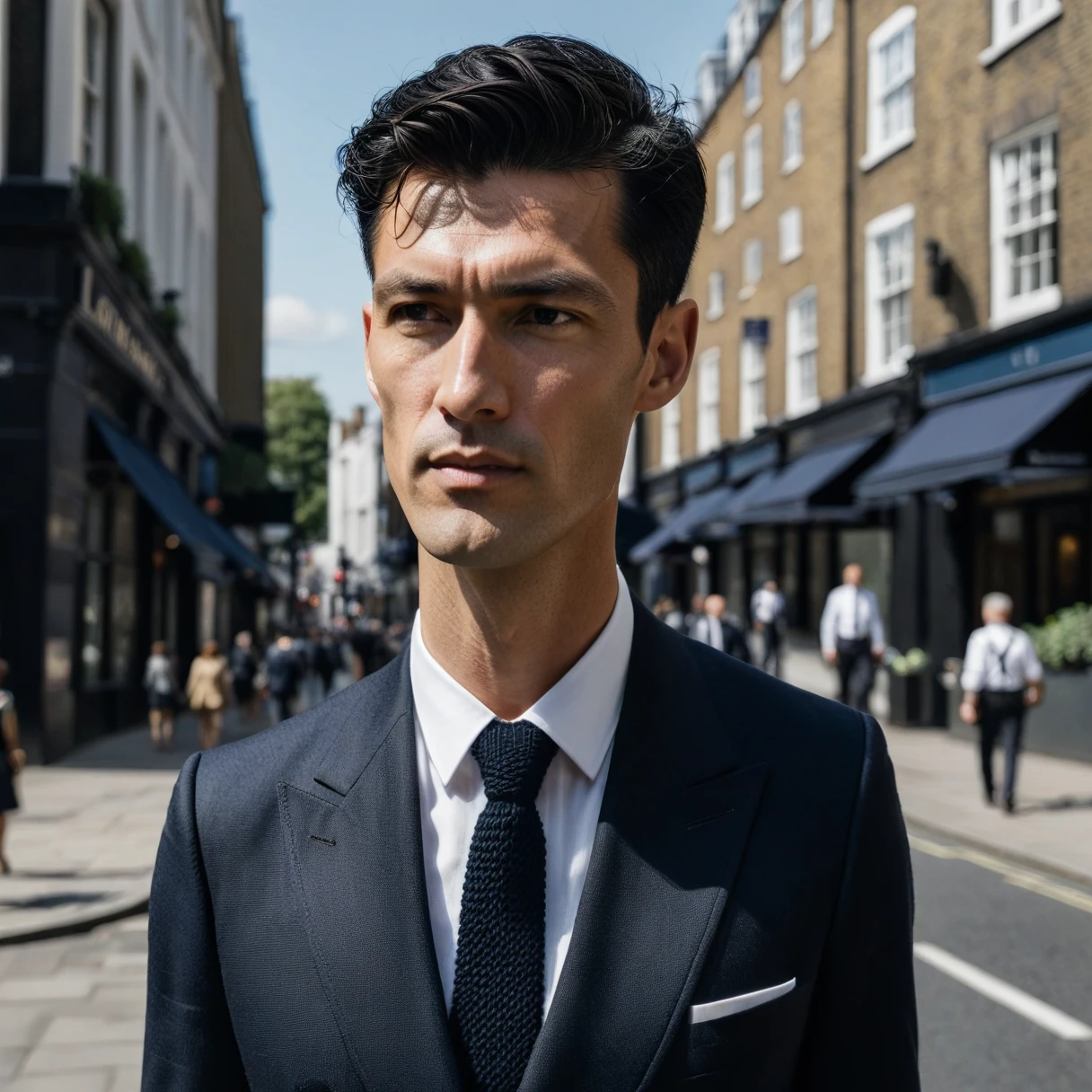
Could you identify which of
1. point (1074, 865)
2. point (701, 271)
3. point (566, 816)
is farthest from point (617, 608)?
point (701, 271)

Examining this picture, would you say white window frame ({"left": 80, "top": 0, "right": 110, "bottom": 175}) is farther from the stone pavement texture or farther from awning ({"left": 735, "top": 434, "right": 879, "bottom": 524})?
the stone pavement texture

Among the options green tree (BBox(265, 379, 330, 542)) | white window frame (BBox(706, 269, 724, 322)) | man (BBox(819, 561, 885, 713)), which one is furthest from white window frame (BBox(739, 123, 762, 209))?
green tree (BBox(265, 379, 330, 542))

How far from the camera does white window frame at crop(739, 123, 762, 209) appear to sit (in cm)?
2869

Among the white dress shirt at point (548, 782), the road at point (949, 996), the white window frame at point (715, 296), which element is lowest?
the road at point (949, 996)

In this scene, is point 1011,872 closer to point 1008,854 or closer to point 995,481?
point 1008,854

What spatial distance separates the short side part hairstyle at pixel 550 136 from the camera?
4.90ft

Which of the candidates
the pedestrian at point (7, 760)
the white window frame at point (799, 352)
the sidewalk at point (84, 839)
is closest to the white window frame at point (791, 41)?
the white window frame at point (799, 352)

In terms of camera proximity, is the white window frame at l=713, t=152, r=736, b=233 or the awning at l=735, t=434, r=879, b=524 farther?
the white window frame at l=713, t=152, r=736, b=233

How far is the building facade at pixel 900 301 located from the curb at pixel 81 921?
9.27 m

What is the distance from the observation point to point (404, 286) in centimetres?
Answer: 152

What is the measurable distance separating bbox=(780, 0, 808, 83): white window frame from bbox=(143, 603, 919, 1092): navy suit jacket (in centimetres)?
2600

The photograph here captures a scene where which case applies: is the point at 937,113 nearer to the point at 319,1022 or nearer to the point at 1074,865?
the point at 1074,865

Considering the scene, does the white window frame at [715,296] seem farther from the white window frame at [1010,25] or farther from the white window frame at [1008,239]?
the white window frame at [1010,25]

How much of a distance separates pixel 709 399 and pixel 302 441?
5263 cm
